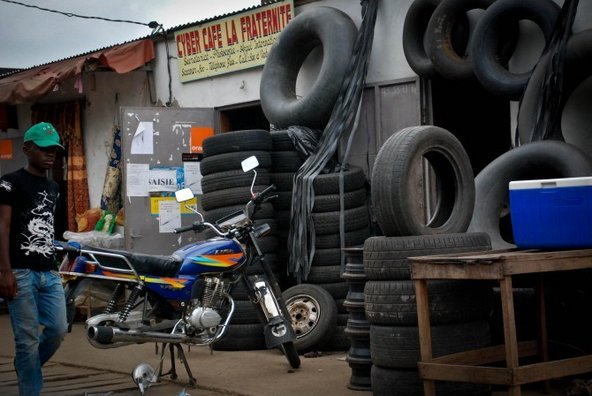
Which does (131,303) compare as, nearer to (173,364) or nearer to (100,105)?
(173,364)

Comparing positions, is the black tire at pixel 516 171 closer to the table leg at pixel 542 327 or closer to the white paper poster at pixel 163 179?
the table leg at pixel 542 327

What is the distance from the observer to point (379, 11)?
394 inches

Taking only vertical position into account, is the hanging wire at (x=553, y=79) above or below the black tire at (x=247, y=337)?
above

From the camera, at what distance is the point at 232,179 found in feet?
30.7

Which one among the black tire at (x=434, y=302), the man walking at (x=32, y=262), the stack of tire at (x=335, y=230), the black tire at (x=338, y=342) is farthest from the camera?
the stack of tire at (x=335, y=230)

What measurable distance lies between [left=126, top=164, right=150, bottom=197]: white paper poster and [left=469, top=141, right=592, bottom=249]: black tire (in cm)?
446

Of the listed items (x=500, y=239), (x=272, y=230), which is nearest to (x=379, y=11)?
(x=272, y=230)

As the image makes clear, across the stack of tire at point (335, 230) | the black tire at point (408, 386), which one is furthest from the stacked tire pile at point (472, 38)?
the black tire at point (408, 386)

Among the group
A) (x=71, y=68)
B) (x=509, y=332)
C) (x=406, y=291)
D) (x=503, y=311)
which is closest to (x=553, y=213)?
(x=503, y=311)

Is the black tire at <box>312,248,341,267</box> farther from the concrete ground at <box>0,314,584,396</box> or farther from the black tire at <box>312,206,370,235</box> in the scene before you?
the concrete ground at <box>0,314,584,396</box>

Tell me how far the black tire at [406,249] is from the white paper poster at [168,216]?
16.8ft

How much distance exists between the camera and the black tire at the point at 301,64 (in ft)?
32.5

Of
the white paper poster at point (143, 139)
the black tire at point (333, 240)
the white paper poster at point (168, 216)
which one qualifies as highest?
the white paper poster at point (143, 139)

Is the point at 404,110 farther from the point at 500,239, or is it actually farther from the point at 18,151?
the point at 18,151
